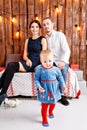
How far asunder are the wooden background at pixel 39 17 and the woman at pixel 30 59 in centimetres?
94

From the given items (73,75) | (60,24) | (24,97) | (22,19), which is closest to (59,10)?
(60,24)

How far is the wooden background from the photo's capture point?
4.44m

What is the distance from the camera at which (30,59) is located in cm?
354

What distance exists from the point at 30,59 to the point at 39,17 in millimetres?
1240

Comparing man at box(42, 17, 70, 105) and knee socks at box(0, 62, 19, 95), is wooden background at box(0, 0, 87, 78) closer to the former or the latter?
man at box(42, 17, 70, 105)

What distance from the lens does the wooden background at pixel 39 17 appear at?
4.44m

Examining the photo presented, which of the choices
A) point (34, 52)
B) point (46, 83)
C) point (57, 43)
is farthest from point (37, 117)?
point (57, 43)

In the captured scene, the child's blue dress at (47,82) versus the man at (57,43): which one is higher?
the man at (57,43)

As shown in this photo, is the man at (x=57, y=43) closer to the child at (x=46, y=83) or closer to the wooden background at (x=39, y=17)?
the child at (x=46, y=83)

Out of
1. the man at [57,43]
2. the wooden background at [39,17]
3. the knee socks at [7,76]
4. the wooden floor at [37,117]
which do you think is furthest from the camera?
the wooden background at [39,17]

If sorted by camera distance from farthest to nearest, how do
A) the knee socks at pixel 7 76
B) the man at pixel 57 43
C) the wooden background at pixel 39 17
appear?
1. the wooden background at pixel 39 17
2. the man at pixel 57 43
3. the knee socks at pixel 7 76

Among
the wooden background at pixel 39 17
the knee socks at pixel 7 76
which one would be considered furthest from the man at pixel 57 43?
the wooden background at pixel 39 17

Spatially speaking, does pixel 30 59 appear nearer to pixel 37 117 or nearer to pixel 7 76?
pixel 7 76

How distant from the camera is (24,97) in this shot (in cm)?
379
